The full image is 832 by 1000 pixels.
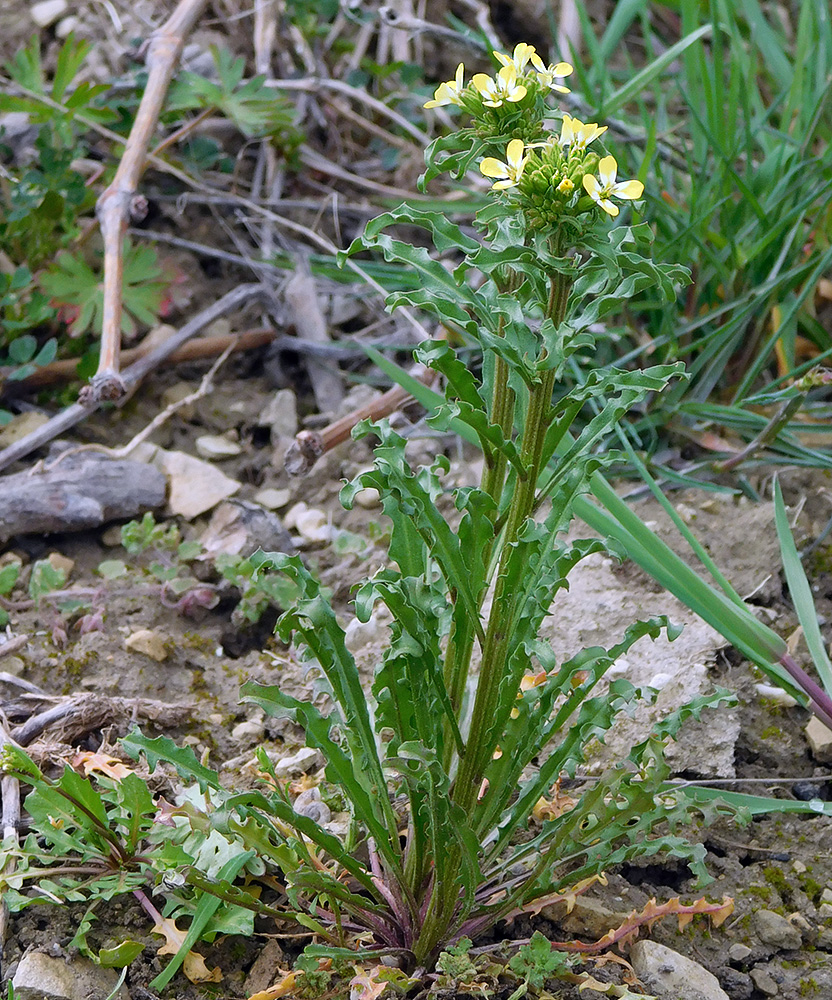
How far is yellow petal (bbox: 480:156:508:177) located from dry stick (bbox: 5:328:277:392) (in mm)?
1684

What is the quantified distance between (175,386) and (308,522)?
2.03 feet

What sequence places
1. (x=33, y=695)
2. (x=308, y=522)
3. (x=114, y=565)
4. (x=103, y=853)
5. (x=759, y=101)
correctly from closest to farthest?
(x=103, y=853) → (x=33, y=695) → (x=114, y=565) → (x=308, y=522) → (x=759, y=101)

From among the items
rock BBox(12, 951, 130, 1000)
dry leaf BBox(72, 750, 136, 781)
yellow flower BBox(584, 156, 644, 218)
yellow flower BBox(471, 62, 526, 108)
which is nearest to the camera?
yellow flower BBox(584, 156, 644, 218)

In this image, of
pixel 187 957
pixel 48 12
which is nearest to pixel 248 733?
pixel 187 957

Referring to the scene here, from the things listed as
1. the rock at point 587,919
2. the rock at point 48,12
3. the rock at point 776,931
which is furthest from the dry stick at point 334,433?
the rock at point 48,12

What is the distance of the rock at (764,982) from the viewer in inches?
58.6

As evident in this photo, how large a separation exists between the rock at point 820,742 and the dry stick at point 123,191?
4.94 feet

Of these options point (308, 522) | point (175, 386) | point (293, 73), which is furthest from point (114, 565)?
point (293, 73)

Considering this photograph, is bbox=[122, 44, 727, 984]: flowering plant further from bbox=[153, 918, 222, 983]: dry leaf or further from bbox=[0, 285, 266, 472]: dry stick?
bbox=[0, 285, 266, 472]: dry stick

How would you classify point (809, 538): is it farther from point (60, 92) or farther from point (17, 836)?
point (60, 92)

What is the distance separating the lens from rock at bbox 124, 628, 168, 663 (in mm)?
1974

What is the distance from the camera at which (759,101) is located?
311cm

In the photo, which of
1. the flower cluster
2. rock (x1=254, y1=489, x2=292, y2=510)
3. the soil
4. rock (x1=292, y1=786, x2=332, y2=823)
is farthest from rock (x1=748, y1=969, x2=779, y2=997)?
rock (x1=254, y1=489, x2=292, y2=510)

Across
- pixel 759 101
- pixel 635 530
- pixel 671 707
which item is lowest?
pixel 671 707
